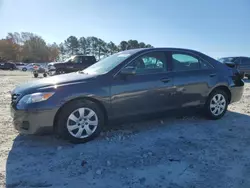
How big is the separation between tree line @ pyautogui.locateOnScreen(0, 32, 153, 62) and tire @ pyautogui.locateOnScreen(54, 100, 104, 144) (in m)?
55.7

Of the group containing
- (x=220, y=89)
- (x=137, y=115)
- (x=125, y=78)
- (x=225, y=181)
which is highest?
(x=125, y=78)

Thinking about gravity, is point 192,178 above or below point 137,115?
below

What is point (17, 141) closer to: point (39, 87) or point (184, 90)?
point (39, 87)

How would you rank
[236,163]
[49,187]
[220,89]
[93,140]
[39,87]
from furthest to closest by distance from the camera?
[220,89] → [93,140] → [39,87] → [236,163] → [49,187]

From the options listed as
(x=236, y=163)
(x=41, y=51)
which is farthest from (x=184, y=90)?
(x=41, y=51)

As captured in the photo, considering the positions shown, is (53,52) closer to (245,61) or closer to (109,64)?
(245,61)

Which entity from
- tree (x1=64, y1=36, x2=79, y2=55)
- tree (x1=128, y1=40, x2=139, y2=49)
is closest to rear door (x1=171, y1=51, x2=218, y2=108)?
tree (x1=128, y1=40, x2=139, y2=49)

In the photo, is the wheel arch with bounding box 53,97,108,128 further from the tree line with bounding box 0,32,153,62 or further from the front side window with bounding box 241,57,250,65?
the tree line with bounding box 0,32,153,62

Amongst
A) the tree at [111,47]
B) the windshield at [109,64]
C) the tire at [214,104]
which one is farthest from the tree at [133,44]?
the windshield at [109,64]

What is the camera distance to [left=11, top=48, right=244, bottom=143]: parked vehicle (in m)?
3.67

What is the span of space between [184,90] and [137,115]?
1.15 meters

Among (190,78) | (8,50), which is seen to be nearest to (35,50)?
(8,50)

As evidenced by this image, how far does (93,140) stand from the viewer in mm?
4039

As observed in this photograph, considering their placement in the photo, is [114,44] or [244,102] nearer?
[244,102]
